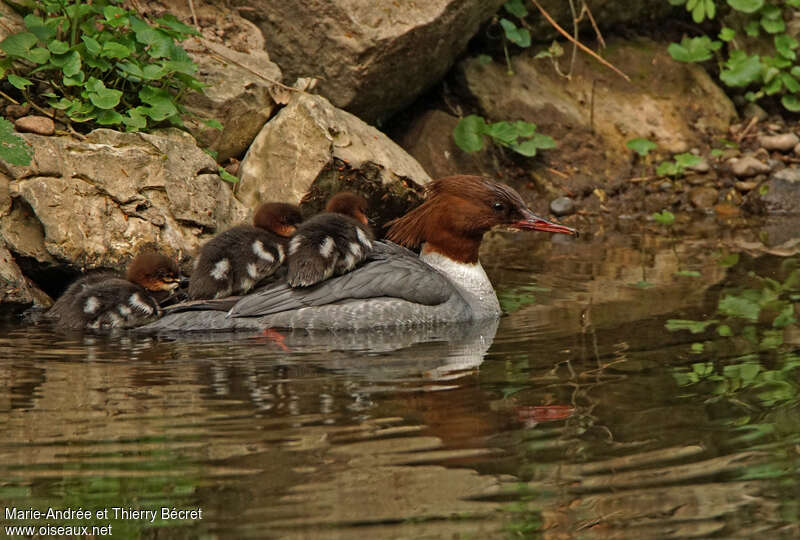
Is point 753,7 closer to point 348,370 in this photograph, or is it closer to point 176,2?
point 176,2

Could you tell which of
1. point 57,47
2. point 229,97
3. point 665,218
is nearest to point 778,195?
point 665,218

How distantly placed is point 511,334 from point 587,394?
1.43 m

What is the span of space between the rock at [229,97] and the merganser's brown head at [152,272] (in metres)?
1.84

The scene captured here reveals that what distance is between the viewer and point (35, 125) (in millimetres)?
7195

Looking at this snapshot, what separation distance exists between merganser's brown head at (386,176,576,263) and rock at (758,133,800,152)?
16.1 feet

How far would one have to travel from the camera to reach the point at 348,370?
16.9 ft

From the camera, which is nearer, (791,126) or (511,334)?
(511,334)

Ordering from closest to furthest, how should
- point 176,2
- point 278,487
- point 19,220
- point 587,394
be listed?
point 278,487 < point 587,394 < point 19,220 < point 176,2

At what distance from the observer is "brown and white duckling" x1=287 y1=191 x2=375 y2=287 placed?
6.26 metres

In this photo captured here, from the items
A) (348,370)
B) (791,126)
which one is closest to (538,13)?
(791,126)

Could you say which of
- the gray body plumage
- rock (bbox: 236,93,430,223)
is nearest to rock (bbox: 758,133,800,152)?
rock (bbox: 236,93,430,223)

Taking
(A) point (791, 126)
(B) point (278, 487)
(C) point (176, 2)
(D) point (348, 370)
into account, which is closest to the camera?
(B) point (278, 487)

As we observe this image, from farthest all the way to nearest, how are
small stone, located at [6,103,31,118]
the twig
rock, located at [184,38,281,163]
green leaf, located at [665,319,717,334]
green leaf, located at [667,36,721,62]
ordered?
green leaf, located at [667,36,721,62]
the twig
rock, located at [184,38,281,163]
small stone, located at [6,103,31,118]
green leaf, located at [665,319,717,334]

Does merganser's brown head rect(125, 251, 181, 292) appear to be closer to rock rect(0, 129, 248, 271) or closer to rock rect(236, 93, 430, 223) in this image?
rock rect(0, 129, 248, 271)
